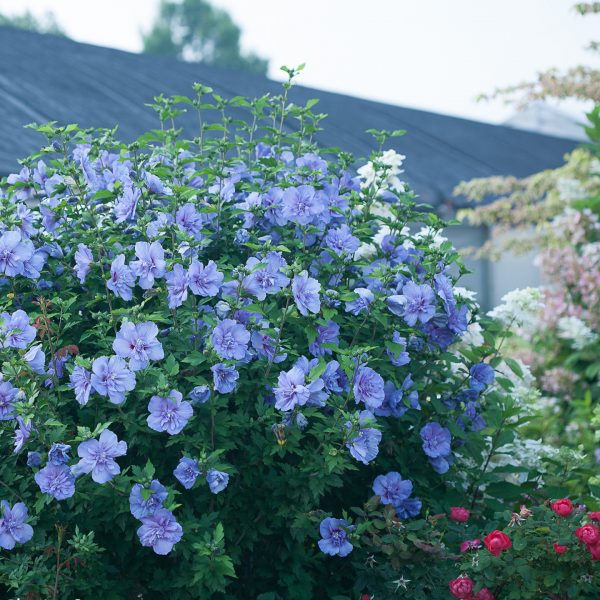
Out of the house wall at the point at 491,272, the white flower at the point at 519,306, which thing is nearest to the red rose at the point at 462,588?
the white flower at the point at 519,306

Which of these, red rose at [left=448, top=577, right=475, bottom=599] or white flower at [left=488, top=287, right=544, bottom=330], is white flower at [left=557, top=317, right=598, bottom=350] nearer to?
white flower at [left=488, top=287, right=544, bottom=330]

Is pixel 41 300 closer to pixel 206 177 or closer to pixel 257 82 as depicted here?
pixel 206 177

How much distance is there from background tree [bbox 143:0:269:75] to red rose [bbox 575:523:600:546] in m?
40.0

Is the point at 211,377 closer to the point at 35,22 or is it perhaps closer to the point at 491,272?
the point at 491,272

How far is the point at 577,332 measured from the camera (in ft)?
18.1

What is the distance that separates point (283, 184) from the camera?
265cm

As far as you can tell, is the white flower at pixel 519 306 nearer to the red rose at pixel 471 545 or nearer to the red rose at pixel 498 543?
the red rose at pixel 471 545

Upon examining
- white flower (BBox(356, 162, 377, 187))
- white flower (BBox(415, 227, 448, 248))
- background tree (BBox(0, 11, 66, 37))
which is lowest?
background tree (BBox(0, 11, 66, 37))

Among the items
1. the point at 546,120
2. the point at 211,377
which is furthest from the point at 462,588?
the point at 546,120

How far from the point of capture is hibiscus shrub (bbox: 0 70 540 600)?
2252 mm

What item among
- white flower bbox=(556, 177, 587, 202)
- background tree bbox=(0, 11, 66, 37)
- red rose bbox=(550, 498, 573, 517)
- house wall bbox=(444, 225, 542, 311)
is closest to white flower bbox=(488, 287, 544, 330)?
red rose bbox=(550, 498, 573, 517)

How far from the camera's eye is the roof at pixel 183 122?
6.76 m

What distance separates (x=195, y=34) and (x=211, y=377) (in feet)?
137

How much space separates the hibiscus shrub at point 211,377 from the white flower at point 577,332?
2.77m
